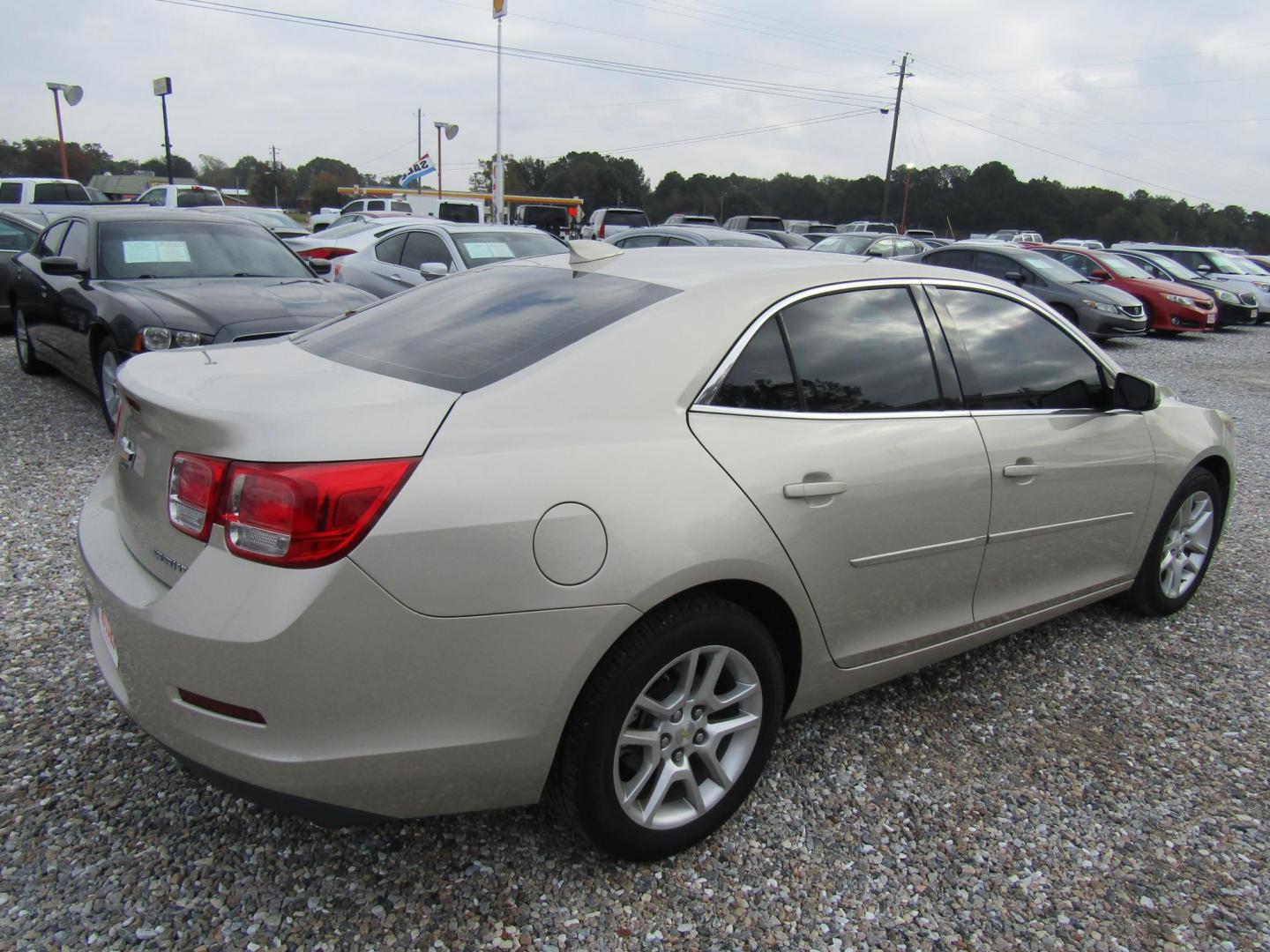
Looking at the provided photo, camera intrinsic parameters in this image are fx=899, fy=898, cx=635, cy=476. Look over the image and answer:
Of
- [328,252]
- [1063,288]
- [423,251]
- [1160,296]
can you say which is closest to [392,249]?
[423,251]

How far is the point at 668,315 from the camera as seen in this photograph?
240 centimetres

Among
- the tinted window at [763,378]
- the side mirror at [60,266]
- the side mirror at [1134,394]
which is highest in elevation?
the tinted window at [763,378]

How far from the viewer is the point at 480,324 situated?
2.59 metres

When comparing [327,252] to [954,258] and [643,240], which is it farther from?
[954,258]

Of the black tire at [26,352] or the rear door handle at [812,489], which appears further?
the black tire at [26,352]

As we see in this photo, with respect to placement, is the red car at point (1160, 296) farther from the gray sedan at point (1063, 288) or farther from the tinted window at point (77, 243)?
the tinted window at point (77, 243)

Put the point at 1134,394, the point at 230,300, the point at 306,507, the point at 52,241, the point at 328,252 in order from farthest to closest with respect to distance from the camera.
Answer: the point at 328,252 → the point at 52,241 → the point at 230,300 → the point at 1134,394 → the point at 306,507

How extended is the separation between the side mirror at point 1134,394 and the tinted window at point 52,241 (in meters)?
7.54

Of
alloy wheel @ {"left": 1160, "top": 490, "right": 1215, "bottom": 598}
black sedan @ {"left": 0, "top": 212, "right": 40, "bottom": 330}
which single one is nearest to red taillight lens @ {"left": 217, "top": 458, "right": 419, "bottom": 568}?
alloy wheel @ {"left": 1160, "top": 490, "right": 1215, "bottom": 598}

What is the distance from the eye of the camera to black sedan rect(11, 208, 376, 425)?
17.7ft

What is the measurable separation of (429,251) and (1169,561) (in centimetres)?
803

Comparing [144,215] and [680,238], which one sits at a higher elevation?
[144,215]

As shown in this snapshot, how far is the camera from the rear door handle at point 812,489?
2.37 metres

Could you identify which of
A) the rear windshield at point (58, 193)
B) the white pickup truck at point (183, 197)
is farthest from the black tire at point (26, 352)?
the white pickup truck at point (183, 197)
